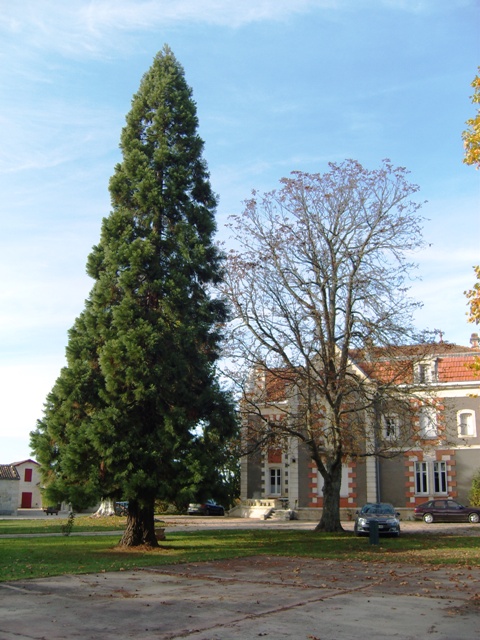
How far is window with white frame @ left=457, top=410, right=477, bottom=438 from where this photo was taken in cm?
3878

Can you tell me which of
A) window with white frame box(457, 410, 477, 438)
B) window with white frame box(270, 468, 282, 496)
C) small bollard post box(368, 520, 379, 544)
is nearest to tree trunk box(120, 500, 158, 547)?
small bollard post box(368, 520, 379, 544)

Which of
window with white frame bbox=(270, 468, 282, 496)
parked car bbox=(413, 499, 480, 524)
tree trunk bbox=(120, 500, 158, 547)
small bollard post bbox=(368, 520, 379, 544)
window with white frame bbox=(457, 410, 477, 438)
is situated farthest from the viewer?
window with white frame bbox=(270, 468, 282, 496)

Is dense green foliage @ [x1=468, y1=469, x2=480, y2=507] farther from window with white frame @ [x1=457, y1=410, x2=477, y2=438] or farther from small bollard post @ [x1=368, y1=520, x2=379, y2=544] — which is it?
small bollard post @ [x1=368, y1=520, x2=379, y2=544]

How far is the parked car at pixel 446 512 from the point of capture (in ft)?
116

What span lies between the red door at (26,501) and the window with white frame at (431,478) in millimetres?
48272

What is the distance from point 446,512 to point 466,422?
611 centimetres

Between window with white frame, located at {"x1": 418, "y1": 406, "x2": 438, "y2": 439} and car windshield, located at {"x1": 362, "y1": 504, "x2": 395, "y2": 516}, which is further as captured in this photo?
car windshield, located at {"x1": 362, "y1": 504, "x2": 395, "y2": 516}

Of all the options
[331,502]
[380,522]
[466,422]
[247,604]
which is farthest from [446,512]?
[247,604]

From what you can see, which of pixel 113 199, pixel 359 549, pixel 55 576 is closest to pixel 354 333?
pixel 359 549

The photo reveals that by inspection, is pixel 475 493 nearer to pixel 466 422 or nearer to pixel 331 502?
pixel 466 422

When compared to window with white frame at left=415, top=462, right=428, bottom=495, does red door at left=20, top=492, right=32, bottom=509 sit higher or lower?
lower

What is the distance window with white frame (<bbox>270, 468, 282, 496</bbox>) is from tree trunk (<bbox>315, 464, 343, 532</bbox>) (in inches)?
694

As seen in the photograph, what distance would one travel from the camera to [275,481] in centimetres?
4409

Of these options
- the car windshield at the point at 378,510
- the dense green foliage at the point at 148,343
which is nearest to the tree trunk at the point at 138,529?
the dense green foliage at the point at 148,343
